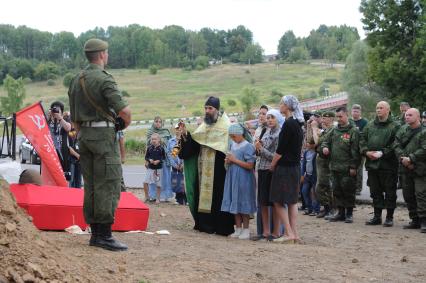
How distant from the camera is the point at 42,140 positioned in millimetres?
10336

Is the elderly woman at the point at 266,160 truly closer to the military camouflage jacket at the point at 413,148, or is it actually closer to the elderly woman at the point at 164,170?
the military camouflage jacket at the point at 413,148

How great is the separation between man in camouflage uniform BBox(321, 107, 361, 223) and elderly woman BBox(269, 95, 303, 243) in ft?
8.28

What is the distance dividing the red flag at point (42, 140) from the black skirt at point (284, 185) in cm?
329

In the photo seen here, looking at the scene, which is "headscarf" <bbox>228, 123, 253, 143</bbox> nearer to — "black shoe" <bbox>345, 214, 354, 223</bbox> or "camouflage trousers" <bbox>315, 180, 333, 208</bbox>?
"camouflage trousers" <bbox>315, 180, 333, 208</bbox>

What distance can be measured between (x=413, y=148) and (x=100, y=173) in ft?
19.2

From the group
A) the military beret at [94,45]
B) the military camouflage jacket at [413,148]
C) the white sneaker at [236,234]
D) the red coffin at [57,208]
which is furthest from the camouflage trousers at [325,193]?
the military beret at [94,45]

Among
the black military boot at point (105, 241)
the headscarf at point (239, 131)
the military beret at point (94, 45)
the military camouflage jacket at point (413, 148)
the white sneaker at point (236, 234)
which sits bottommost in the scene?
the white sneaker at point (236, 234)

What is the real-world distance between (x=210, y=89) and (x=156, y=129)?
10215 centimetres

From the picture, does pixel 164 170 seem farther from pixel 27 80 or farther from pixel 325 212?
pixel 27 80

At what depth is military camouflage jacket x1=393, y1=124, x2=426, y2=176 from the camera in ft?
35.4

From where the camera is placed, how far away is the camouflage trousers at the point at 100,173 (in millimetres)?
6934

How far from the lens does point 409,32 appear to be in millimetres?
36000

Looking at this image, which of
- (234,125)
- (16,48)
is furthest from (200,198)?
(16,48)

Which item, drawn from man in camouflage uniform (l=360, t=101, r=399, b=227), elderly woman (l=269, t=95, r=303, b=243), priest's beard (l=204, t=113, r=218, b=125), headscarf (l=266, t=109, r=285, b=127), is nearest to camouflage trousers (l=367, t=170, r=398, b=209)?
man in camouflage uniform (l=360, t=101, r=399, b=227)
